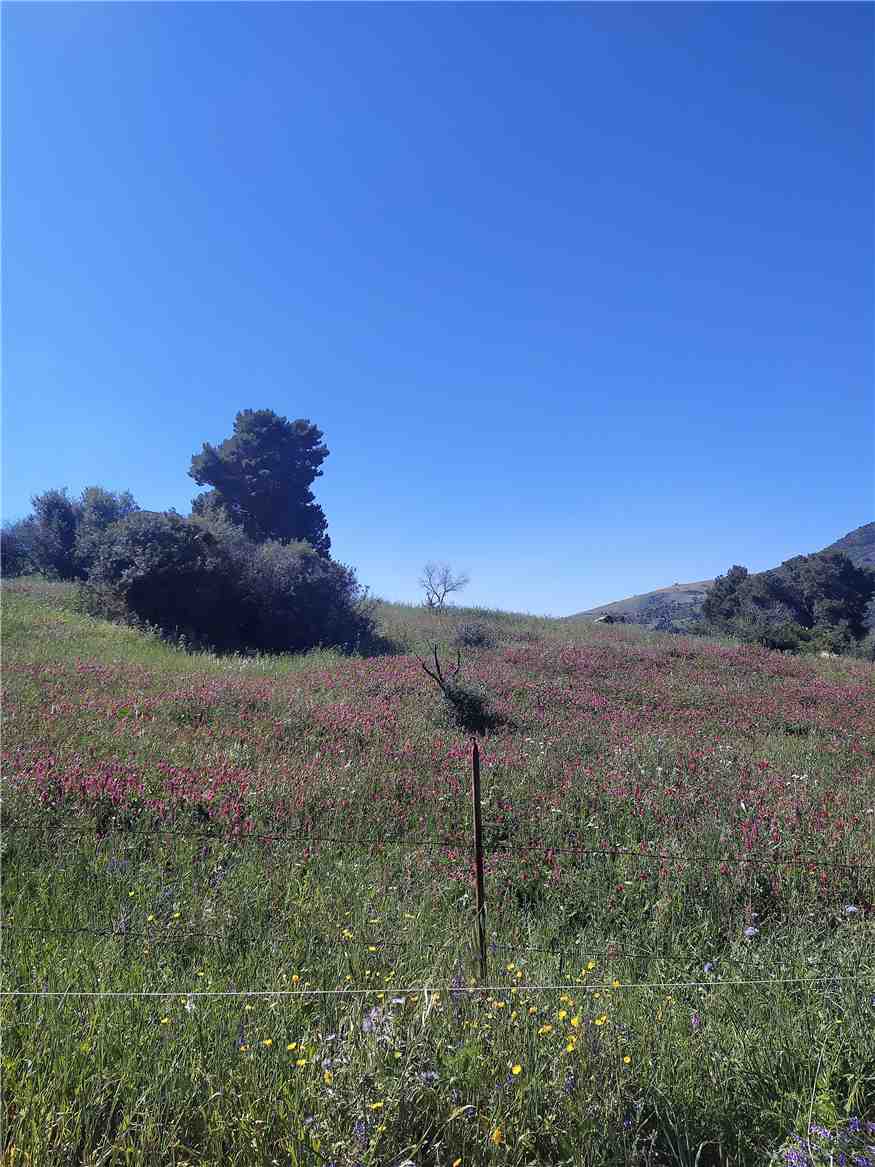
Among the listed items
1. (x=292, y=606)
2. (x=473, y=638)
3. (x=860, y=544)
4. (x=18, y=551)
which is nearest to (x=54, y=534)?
(x=18, y=551)

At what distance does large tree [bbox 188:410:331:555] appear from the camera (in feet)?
147

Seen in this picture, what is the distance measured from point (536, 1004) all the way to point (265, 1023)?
1431 millimetres

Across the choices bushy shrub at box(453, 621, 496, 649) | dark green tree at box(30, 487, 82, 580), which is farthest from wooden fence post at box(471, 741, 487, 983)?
dark green tree at box(30, 487, 82, 580)

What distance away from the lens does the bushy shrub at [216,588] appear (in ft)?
63.0

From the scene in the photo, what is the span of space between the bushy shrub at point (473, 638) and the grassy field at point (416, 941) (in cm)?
926

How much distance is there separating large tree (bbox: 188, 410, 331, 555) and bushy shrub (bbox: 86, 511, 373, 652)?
21.3 metres

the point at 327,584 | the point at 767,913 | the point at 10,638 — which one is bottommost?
the point at 767,913

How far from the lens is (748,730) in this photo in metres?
11.5

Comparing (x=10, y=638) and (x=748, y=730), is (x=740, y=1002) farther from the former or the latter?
(x=10, y=638)

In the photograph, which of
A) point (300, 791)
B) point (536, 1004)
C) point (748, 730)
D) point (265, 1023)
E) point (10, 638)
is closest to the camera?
point (265, 1023)

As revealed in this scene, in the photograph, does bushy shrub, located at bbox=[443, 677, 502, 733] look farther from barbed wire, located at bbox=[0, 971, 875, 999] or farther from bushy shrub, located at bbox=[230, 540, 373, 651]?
bushy shrub, located at bbox=[230, 540, 373, 651]

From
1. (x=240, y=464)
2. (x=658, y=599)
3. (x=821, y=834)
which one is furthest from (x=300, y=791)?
→ (x=658, y=599)

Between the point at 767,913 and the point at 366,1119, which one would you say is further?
the point at 767,913

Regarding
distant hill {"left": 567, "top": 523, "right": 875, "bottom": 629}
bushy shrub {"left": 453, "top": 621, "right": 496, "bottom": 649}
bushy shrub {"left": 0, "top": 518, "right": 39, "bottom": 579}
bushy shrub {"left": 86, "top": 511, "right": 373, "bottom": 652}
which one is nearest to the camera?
bushy shrub {"left": 86, "top": 511, "right": 373, "bottom": 652}
